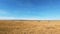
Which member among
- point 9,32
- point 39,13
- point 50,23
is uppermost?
point 39,13

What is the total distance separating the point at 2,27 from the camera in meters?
1.23

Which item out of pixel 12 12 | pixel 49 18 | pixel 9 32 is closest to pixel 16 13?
pixel 12 12

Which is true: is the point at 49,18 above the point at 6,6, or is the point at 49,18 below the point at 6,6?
below

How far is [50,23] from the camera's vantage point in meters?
1.26

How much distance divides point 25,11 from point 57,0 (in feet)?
1.50

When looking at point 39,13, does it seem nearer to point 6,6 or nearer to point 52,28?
point 52,28

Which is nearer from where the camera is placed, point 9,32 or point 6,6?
point 9,32

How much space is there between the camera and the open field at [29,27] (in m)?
1.21

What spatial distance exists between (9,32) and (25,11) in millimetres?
353

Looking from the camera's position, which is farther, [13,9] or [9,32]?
[13,9]

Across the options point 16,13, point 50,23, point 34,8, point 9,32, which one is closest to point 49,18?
point 50,23

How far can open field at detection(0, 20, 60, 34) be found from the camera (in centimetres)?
121

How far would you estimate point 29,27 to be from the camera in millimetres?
1236

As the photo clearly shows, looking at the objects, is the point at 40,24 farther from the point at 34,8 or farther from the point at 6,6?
the point at 6,6
